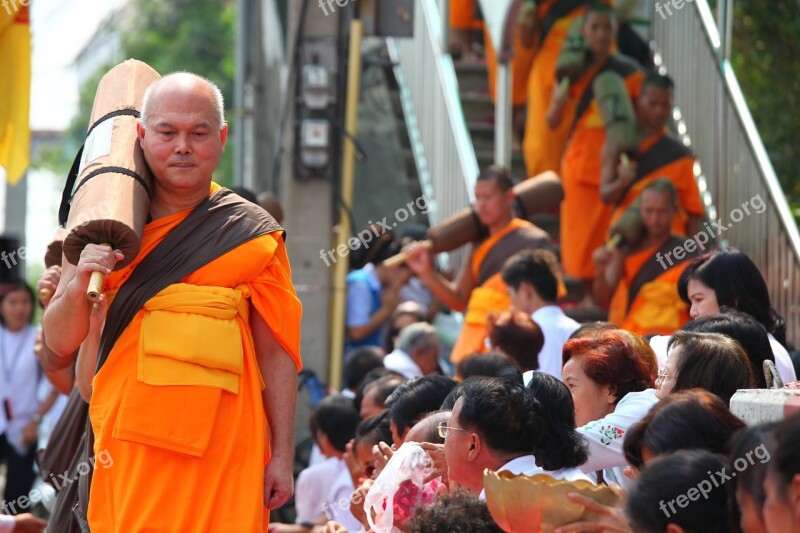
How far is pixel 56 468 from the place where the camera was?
514 centimetres

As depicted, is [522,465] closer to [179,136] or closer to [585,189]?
[179,136]

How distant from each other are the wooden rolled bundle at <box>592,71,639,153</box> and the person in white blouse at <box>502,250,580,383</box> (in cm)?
181

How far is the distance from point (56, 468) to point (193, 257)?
1.73 m

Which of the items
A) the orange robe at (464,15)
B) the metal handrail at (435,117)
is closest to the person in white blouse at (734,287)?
the metal handrail at (435,117)

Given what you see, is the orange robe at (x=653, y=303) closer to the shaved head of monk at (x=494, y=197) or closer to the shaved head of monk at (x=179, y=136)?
the shaved head of monk at (x=494, y=197)

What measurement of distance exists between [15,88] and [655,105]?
13.3ft

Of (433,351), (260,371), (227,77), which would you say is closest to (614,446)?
(260,371)

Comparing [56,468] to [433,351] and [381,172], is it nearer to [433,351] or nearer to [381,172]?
[433,351]

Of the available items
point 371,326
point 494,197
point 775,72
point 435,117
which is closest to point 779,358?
point 494,197

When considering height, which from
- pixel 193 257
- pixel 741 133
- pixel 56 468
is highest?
pixel 741 133

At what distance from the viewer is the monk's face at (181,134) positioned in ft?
12.8

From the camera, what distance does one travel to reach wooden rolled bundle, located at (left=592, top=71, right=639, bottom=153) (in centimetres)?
826

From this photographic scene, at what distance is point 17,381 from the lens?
29.9 ft

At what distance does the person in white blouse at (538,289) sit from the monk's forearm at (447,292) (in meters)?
1.20
